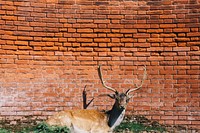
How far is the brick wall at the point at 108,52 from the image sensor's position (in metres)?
8.70

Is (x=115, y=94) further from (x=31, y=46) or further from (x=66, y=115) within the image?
(x=31, y=46)

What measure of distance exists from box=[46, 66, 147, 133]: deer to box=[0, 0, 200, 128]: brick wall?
0.48m

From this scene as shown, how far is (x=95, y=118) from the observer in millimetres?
8258

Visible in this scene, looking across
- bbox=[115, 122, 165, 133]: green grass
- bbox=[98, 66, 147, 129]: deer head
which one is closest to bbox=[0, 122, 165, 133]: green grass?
bbox=[115, 122, 165, 133]: green grass

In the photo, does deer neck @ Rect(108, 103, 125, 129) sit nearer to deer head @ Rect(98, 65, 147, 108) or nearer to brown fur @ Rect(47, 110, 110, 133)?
brown fur @ Rect(47, 110, 110, 133)

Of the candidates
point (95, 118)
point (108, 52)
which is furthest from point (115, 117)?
point (108, 52)

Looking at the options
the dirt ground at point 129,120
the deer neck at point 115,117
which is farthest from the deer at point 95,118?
the dirt ground at point 129,120

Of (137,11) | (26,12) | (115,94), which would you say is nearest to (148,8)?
(137,11)

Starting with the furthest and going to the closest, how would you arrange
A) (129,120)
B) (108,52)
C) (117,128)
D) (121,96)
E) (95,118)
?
(108,52) → (129,120) → (117,128) → (95,118) → (121,96)

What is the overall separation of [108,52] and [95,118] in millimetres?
1680

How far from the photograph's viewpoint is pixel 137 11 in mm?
8922

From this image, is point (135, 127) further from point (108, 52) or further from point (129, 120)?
point (108, 52)

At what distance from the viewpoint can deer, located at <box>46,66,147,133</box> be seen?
803 centimetres

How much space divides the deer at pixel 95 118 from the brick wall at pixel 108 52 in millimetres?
480
